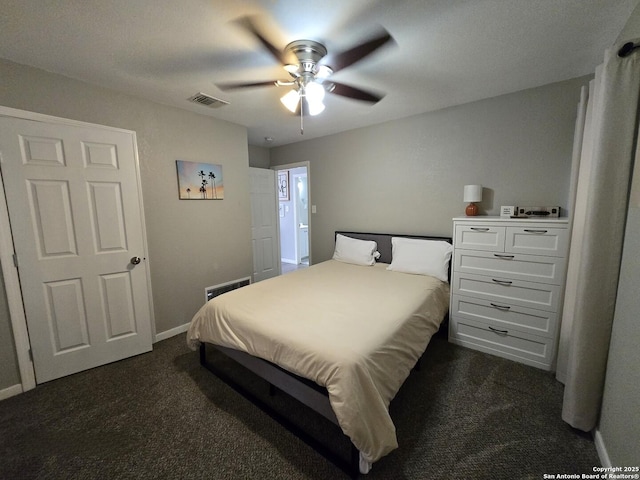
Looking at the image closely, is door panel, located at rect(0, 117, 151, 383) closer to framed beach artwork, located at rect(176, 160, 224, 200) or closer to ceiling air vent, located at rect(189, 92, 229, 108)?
framed beach artwork, located at rect(176, 160, 224, 200)

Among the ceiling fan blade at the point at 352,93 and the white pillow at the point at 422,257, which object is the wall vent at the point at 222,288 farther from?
the ceiling fan blade at the point at 352,93

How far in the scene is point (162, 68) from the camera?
1.95 m

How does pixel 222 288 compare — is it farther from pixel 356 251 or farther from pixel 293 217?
pixel 293 217

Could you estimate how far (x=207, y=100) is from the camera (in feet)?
8.30

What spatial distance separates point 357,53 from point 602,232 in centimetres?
178

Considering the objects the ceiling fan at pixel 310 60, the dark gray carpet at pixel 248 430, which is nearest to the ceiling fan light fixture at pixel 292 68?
the ceiling fan at pixel 310 60

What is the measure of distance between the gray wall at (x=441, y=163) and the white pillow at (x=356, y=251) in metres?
0.30

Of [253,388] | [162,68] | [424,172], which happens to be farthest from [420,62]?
[253,388]

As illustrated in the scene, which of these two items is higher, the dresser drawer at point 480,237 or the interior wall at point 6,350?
the dresser drawer at point 480,237

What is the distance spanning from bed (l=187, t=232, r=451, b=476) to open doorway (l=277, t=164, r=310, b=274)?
133 inches

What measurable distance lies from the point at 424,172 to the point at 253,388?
2.90 metres

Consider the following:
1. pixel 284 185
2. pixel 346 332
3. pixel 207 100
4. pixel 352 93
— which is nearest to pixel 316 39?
pixel 352 93

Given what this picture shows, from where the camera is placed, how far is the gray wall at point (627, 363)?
1.11m

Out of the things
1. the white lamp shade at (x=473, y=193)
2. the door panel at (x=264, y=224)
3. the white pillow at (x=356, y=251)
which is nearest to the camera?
the white lamp shade at (x=473, y=193)
